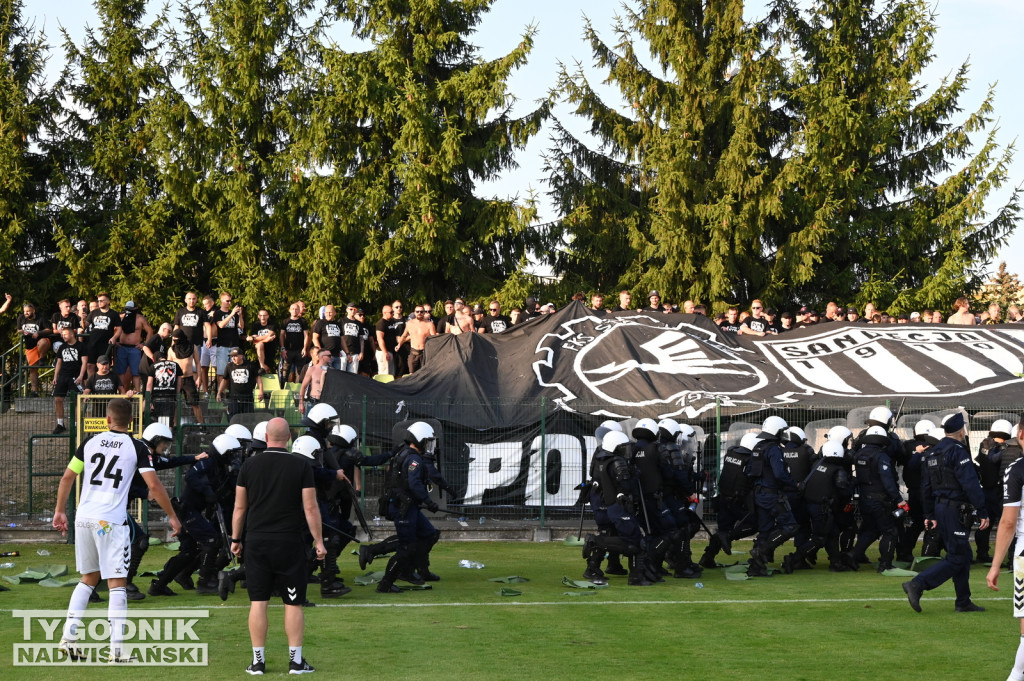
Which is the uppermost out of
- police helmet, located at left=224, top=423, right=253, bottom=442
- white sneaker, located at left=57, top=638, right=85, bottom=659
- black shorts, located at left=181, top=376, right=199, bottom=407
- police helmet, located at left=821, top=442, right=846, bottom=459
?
black shorts, located at left=181, top=376, right=199, bottom=407

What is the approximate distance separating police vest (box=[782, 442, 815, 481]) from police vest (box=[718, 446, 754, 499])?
0.76 m

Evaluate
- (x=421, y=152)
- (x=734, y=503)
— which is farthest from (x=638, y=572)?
(x=421, y=152)

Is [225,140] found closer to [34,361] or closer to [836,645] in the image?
[34,361]

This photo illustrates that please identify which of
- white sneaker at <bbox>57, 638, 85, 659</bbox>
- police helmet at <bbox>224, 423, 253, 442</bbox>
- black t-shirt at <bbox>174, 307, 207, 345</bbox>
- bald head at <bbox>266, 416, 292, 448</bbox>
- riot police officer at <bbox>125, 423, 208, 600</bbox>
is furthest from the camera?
black t-shirt at <bbox>174, 307, 207, 345</bbox>

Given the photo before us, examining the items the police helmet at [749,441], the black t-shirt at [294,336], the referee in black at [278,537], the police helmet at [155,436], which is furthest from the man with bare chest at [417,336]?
the referee in black at [278,537]

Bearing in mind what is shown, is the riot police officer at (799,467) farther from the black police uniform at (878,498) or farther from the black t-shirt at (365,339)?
the black t-shirt at (365,339)

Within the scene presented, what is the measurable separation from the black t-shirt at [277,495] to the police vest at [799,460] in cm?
802

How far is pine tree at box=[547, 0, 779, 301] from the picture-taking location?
3027 centimetres

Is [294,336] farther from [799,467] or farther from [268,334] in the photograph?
[799,467]

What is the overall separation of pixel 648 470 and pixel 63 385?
11695 millimetres

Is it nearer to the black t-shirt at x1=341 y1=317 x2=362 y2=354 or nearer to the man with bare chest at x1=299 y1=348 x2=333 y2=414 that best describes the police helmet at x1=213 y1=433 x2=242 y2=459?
the man with bare chest at x1=299 y1=348 x2=333 y2=414

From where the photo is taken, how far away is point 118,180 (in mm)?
31812

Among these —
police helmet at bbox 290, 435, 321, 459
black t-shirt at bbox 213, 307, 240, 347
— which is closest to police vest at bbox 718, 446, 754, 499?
police helmet at bbox 290, 435, 321, 459

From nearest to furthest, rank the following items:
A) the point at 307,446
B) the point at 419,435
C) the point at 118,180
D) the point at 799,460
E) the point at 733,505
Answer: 1. the point at 307,446
2. the point at 419,435
3. the point at 733,505
4. the point at 799,460
5. the point at 118,180
